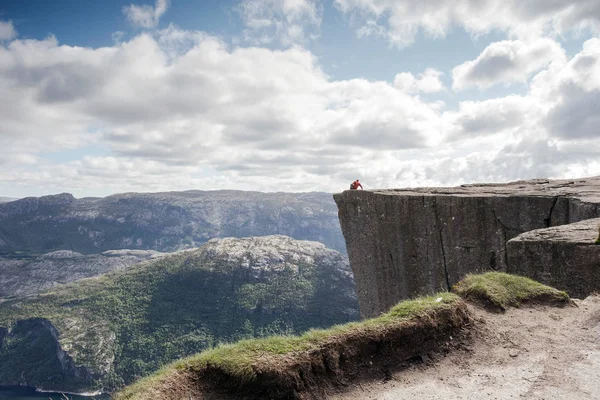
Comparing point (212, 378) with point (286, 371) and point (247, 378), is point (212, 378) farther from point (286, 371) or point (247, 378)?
point (286, 371)

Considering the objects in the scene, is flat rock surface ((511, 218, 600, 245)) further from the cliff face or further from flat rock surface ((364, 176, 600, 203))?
flat rock surface ((364, 176, 600, 203))

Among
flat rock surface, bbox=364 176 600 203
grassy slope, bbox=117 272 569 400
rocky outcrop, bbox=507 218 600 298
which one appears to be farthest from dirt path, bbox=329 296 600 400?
flat rock surface, bbox=364 176 600 203

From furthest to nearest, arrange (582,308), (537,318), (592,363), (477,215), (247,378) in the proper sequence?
(477,215), (582,308), (537,318), (592,363), (247,378)

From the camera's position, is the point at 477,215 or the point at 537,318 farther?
the point at 477,215

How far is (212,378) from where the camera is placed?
766cm

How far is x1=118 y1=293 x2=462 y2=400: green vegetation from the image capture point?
7.40 m

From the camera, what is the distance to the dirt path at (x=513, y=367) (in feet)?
23.6

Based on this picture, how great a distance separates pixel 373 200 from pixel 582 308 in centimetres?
1762

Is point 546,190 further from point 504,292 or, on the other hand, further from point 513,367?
point 513,367

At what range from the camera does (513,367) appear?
8.09 meters

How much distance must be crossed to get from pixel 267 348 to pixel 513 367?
510cm

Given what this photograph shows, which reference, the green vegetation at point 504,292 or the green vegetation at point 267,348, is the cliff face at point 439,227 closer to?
the green vegetation at point 504,292

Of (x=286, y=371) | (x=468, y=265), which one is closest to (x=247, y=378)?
(x=286, y=371)

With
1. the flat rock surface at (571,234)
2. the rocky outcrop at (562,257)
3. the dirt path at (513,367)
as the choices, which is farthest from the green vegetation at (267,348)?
the flat rock surface at (571,234)
